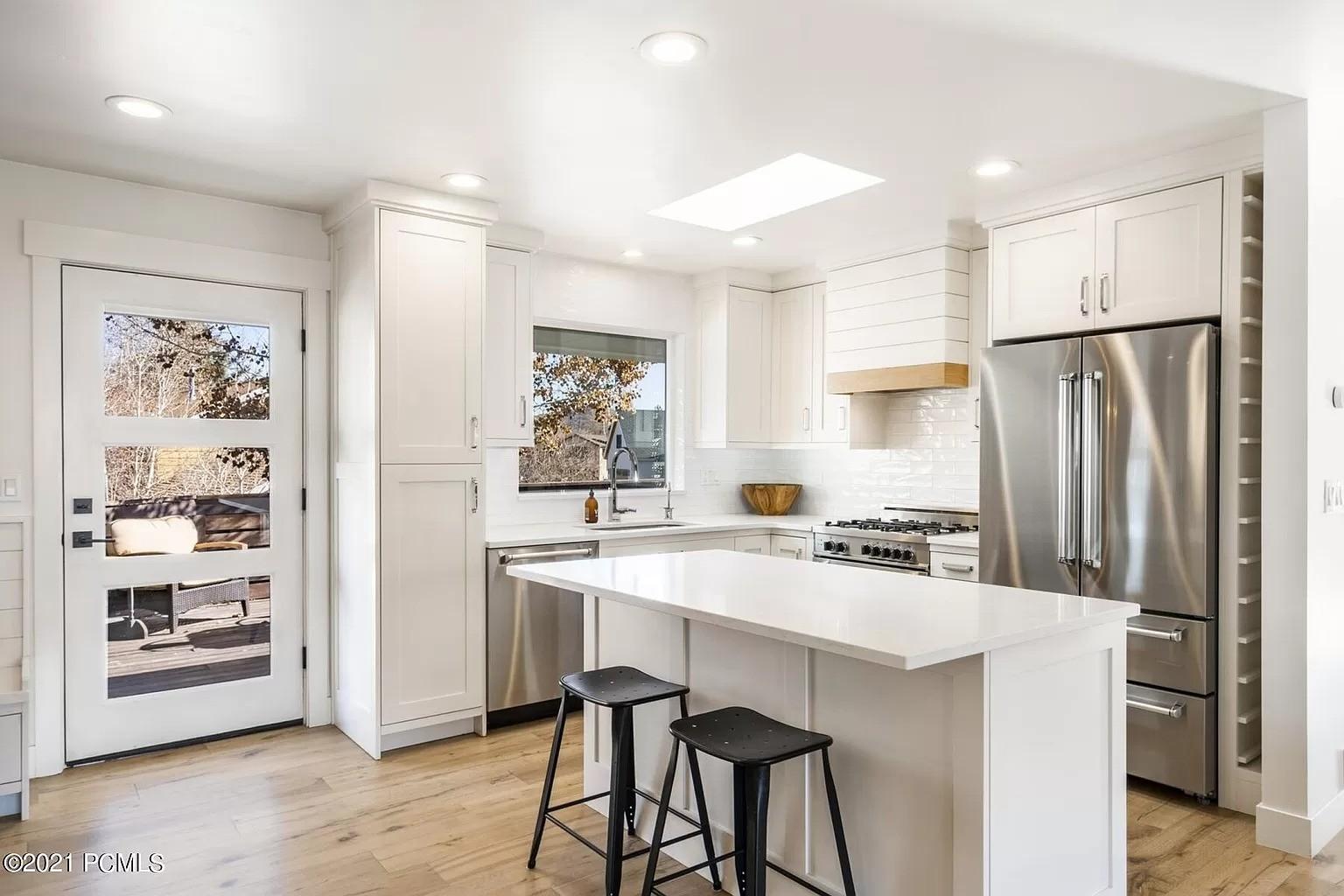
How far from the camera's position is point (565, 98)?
273 centimetres

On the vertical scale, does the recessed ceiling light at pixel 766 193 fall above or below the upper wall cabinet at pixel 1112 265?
above

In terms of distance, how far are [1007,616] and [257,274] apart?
3432 mm

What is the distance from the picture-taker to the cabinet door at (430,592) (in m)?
3.68

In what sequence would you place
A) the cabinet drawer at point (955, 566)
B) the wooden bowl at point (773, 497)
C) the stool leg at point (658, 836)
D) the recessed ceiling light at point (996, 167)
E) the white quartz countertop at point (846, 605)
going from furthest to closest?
the wooden bowl at point (773, 497)
the cabinet drawer at point (955, 566)
the recessed ceiling light at point (996, 167)
the stool leg at point (658, 836)
the white quartz countertop at point (846, 605)

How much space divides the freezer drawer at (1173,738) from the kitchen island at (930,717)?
1111mm

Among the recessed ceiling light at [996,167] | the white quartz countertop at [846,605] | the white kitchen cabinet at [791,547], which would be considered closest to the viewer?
the white quartz countertop at [846,605]

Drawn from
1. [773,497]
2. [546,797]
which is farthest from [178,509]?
[773,497]

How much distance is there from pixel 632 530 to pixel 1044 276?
A: 7.58 feet

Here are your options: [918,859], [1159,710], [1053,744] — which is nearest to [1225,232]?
[1159,710]

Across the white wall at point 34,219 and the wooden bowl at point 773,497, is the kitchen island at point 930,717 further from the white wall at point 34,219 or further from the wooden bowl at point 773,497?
the wooden bowl at point 773,497

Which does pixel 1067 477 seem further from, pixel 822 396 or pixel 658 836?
pixel 658 836

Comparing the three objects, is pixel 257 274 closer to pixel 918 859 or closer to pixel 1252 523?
pixel 918 859

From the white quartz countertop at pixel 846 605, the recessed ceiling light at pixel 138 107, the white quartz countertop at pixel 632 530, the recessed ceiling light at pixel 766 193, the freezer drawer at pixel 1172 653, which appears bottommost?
the freezer drawer at pixel 1172 653

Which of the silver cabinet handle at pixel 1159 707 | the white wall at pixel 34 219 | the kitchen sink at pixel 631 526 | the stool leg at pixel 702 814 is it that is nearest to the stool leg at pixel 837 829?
the stool leg at pixel 702 814
